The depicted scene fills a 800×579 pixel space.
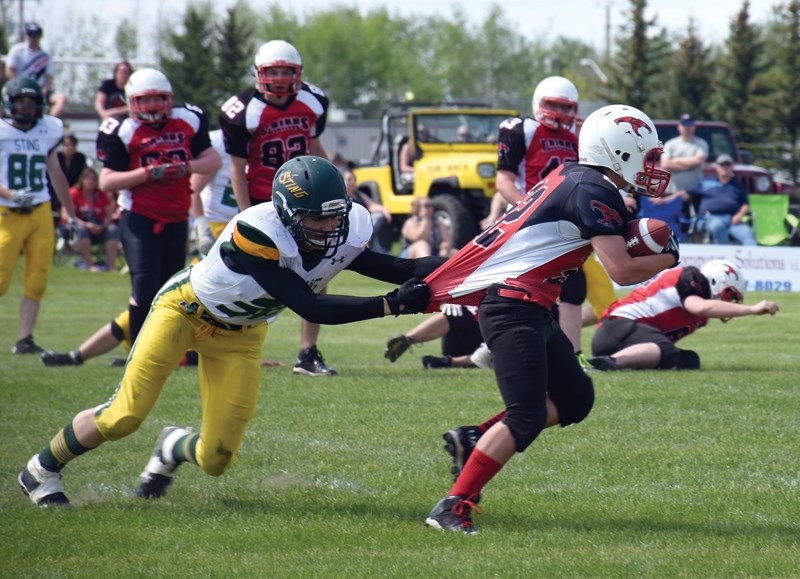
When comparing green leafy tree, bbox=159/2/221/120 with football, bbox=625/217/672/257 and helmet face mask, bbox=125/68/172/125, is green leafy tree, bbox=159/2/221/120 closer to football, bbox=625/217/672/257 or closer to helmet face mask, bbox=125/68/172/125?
helmet face mask, bbox=125/68/172/125

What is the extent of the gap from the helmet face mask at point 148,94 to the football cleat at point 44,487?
379 centimetres

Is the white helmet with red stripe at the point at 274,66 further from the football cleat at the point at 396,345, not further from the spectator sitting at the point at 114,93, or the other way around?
the spectator sitting at the point at 114,93

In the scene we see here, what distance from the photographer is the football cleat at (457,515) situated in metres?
4.75

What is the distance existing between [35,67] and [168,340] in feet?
37.0

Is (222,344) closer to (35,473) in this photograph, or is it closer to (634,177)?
(35,473)

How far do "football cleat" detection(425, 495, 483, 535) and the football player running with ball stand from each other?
2.59 feet

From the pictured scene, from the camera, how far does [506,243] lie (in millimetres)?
4855

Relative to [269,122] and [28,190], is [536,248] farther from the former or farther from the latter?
[28,190]

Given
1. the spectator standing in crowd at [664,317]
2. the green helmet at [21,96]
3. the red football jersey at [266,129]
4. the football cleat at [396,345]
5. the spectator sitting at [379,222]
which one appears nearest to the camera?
the red football jersey at [266,129]

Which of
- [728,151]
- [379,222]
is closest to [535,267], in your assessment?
[379,222]

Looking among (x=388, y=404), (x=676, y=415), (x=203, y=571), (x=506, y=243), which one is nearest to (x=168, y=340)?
(x=203, y=571)

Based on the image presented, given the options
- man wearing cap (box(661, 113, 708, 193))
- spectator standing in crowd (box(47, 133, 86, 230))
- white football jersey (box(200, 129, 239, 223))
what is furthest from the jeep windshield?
white football jersey (box(200, 129, 239, 223))

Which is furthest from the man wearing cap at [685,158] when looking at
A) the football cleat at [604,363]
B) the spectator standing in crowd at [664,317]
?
the football cleat at [604,363]

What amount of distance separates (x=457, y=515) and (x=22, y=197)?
6.24 meters
